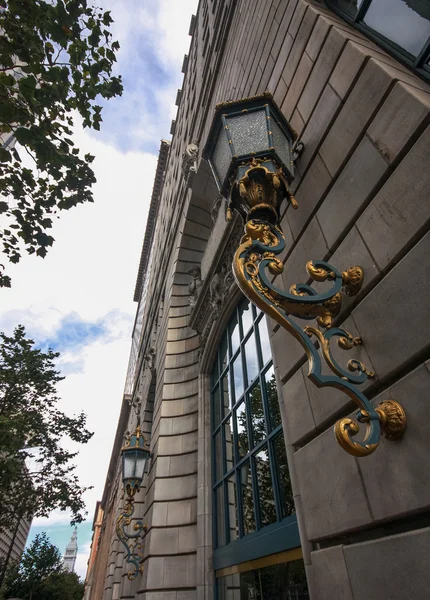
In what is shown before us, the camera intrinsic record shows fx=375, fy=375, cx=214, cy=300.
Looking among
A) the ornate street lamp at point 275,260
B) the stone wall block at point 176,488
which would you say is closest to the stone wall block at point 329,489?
the ornate street lamp at point 275,260

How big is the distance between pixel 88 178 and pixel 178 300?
6030 mm

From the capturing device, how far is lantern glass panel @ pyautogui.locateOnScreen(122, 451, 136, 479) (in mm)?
9172

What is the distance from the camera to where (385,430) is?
7.40ft

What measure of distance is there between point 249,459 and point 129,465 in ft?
13.9

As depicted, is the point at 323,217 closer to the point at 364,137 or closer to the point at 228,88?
the point at 364,137

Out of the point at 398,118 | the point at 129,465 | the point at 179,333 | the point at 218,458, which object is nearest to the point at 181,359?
the point at 179,333

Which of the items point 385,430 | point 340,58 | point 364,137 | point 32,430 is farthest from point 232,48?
point 32,430

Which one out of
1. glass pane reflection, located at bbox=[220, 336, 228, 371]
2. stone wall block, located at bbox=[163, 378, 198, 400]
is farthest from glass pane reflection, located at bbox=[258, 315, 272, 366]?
stone wall block, located at bbox=[163, 378, 198, 400]

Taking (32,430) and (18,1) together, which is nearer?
(18,1)

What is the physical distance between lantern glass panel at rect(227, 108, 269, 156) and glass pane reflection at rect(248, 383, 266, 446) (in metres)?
4.17

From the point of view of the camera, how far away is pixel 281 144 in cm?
388

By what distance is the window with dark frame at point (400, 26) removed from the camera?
11.2 feet

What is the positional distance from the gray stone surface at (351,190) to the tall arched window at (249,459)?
317cm

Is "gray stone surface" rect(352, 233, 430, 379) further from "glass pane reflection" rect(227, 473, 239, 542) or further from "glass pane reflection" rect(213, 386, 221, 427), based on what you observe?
"glass pane reflection" rect(213, 386, 221, 427)
